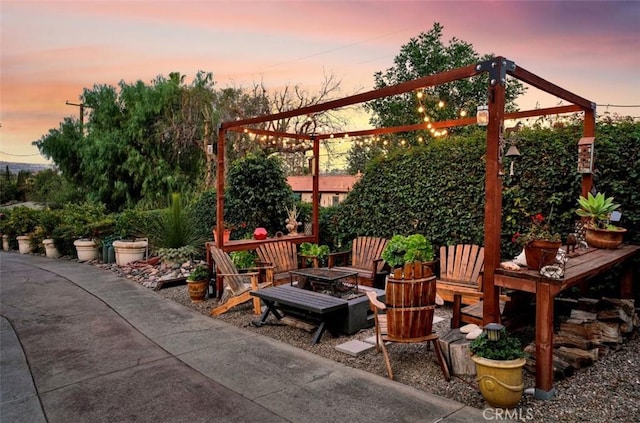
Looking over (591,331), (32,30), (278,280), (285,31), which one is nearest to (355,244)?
(278,280)

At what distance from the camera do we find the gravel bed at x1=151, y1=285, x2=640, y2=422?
2.69 m

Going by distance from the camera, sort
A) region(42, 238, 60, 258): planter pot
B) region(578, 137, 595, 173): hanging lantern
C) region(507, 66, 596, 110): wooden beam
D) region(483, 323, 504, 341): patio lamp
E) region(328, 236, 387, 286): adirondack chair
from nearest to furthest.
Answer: region(483, 323, 504, 341): patio lamp → region(507, 66, 596, 110): wooden beam → region(578, 137, 595, 173): hanging lantern → region(328, 236, 387, 286): adirondack chair → region(42, 238, 60, 258): planter pot

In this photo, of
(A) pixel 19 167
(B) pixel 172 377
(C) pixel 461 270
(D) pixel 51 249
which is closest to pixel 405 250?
(C) pixel 461 270

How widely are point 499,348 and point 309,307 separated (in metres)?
1.89

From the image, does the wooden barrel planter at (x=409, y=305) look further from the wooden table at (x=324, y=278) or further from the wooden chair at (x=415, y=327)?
the wooden table at (x=324, y=278)

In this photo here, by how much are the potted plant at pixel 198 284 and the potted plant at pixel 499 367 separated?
13.6 feet

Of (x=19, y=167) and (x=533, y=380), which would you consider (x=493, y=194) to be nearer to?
(x=533, y=380)

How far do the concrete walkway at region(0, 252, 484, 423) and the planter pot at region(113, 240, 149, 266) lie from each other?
3.22m

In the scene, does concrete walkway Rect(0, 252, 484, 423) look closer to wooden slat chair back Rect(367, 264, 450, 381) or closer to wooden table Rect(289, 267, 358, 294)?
wooden slat chair back Rect(367, 264, 450, 381)

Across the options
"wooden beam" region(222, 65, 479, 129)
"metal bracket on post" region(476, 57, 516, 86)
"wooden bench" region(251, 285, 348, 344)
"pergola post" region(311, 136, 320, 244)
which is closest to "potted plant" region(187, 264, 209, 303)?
"wooden bench" region(251, 285, 348, 344)

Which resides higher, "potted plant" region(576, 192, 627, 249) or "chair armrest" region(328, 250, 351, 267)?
"potted plant" region(576, 192, 627, 249)

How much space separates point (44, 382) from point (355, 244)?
4576 millimetres

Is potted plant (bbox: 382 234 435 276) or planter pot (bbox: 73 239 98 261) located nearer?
potted plant (bbox: 382 234 435 276)

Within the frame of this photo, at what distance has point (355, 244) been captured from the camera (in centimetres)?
676
